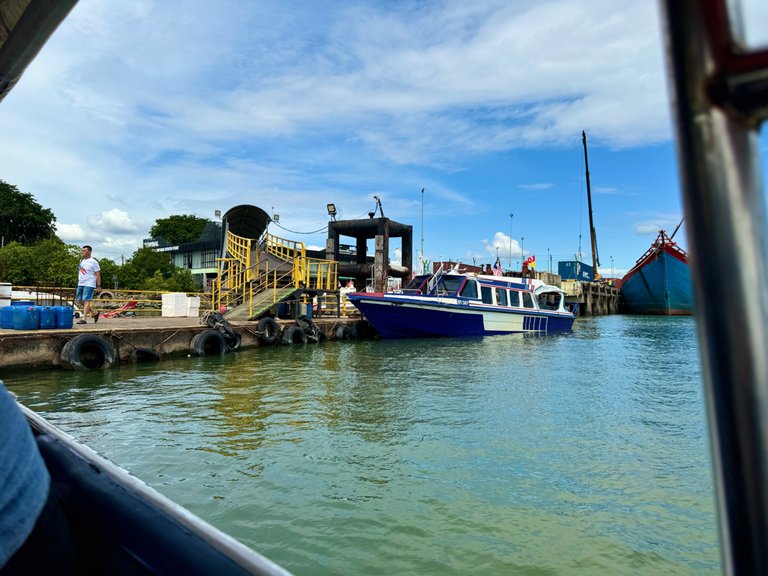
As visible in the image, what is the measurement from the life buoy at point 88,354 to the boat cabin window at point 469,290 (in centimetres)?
1228

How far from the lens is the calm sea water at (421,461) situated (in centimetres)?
354

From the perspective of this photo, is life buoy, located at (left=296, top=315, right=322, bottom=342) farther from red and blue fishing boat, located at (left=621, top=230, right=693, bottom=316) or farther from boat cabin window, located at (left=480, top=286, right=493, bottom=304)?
red and blue fishing boat, located at (left=621, top=230, right=693, bottom=316)

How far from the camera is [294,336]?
54.0ft

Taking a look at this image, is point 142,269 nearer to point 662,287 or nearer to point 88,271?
point 88,271

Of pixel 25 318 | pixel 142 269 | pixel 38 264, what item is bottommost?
pixel 25 318

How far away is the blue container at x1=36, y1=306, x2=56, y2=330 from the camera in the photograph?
1054 centimetres

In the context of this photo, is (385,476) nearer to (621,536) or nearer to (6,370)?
(621,536)

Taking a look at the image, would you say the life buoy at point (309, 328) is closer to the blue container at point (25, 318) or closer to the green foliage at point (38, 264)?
the blue container at point (25, 318)

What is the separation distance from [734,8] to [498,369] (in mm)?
11117

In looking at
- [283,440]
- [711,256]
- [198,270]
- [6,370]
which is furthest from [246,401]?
[198,270]

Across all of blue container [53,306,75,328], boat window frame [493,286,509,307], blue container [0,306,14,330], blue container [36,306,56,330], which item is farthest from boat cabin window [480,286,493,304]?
blue container [0,306,14,330]

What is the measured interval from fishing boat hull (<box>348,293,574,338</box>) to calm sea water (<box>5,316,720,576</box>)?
7735 mm

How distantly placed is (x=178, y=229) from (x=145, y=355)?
59868 mm

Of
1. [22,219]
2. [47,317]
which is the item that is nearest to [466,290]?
[47,317]
